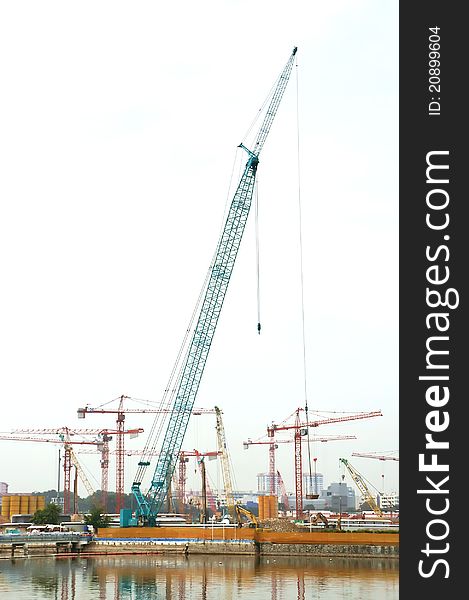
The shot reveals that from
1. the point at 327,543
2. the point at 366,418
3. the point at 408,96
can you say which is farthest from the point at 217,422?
the point at 408,96

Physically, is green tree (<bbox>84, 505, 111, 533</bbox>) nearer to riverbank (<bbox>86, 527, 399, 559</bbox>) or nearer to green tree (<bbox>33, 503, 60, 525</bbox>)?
green tree (<bbox>33, 503, 60, 525</bbox>)

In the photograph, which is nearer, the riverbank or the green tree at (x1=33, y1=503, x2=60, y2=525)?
the riverbank

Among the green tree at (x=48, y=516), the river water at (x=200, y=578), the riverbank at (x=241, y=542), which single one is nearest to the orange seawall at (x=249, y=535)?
the riverbank at (x=241, y=542)

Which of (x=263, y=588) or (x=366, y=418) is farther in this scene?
(x=366, y=418)

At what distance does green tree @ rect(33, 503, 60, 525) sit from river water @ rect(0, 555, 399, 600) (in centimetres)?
4348

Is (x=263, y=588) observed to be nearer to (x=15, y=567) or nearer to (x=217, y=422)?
(x=15, y=567)

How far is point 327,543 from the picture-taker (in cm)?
8750

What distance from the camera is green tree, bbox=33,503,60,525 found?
430 feet

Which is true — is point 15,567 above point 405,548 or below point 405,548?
below

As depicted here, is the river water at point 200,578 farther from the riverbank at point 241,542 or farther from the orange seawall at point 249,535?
the orange seawall at point 249,535

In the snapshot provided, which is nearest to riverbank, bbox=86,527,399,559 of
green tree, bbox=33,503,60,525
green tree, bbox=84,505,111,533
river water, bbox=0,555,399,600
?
river water, bbox=0,555,399,600

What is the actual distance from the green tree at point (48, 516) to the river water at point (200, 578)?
43481 mm

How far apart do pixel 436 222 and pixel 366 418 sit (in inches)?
5437

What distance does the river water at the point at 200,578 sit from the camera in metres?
51.9
